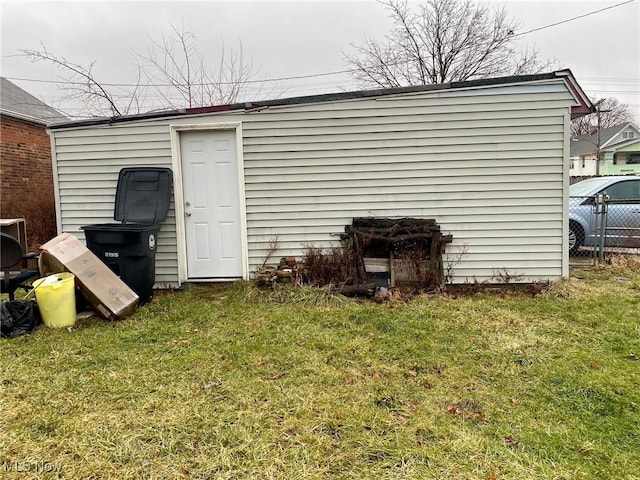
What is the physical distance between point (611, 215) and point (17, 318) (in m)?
A: 8.57

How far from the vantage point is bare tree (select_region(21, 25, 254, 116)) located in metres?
11.0

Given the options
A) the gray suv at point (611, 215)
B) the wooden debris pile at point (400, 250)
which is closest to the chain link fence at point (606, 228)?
the gray suv at point (611, 215)

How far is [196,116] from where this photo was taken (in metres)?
5.35

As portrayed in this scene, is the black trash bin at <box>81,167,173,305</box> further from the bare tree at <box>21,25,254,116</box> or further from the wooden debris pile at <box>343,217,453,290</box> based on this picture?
the bare tree at <box>21,25,254,116</box>

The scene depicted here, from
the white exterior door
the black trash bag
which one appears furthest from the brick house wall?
the black trash bag

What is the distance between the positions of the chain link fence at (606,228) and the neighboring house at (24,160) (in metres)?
10.5

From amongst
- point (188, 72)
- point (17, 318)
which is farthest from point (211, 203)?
point (188, 72)

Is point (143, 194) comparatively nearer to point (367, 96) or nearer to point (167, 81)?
point (367, 96)

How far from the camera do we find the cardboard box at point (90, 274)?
404 centimetres

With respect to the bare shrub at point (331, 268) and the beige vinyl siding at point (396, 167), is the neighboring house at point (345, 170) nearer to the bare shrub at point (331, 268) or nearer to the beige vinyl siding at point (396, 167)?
the beige vinyl siding at point (396, 167)

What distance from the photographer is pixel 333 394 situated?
261 centimetres

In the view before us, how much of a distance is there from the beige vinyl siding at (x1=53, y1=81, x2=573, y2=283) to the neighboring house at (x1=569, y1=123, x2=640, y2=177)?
1156 inches

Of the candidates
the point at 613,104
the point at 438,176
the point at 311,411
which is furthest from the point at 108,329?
the point at 613,104

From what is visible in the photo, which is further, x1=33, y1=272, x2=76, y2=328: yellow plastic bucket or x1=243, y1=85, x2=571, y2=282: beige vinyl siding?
x1=243, y1=85, x2=571, y2=282: beige vinyl siding
